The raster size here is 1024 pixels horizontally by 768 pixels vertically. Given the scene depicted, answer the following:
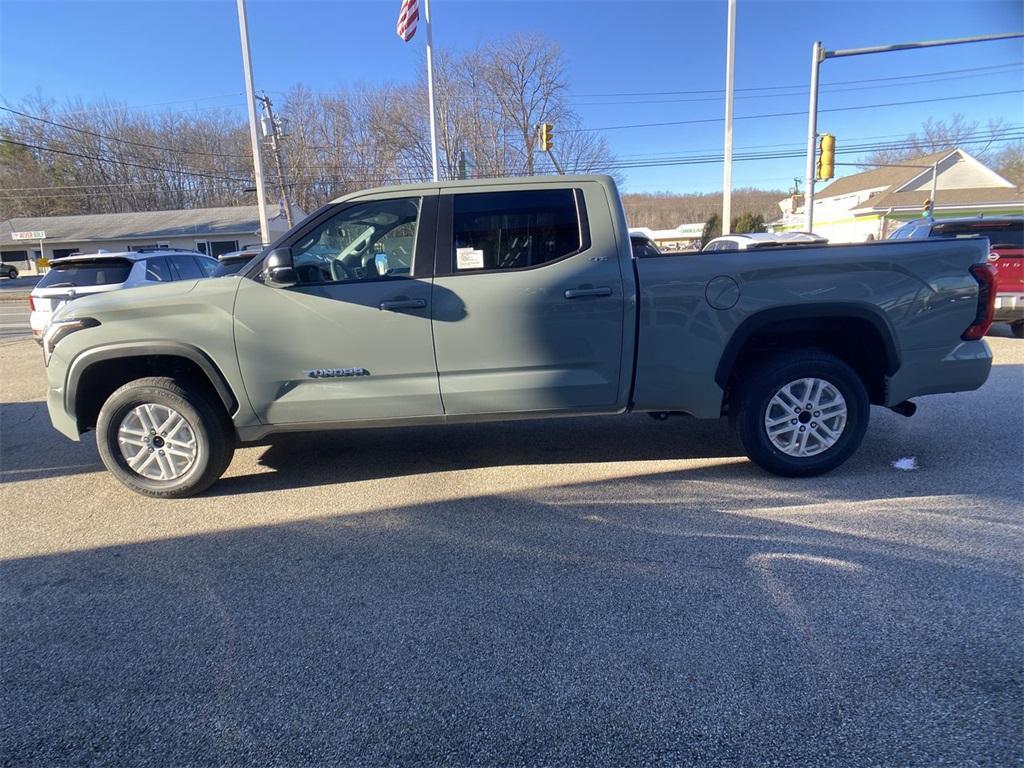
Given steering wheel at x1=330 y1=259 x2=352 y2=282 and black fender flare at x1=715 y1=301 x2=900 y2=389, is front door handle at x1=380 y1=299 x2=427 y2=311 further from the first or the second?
black fender flare at x1=715 y1=301 x2=900 y2=389

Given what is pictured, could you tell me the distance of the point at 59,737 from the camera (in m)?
2.08

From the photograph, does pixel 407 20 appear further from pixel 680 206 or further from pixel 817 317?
pixel 680 206

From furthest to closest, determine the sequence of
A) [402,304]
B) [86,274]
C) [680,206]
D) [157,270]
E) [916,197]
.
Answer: [680,206] → [916,197] → [157,270] → [86,274] → [402,304]

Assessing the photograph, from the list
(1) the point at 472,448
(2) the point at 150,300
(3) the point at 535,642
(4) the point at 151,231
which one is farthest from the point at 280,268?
(4) the point at 151,231

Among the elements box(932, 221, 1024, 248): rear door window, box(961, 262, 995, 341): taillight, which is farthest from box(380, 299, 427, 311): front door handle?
box(932, 221, 1024, 248): rear door window

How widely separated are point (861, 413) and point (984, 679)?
2072 millimetres

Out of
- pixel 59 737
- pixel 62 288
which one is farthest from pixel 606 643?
pixel 62 288

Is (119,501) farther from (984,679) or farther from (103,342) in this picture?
(984,679)

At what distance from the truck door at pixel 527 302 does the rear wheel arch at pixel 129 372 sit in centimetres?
152

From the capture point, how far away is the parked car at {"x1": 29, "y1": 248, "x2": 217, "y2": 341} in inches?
349

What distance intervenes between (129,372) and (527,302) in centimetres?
284

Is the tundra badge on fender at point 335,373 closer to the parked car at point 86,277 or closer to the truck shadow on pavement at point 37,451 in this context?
the truck shadow on pavement at point 37,451

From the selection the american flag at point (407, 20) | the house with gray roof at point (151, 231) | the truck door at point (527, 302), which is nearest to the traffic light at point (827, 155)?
the american flag at point (407, 20)

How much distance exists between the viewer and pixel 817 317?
390 centimetres
